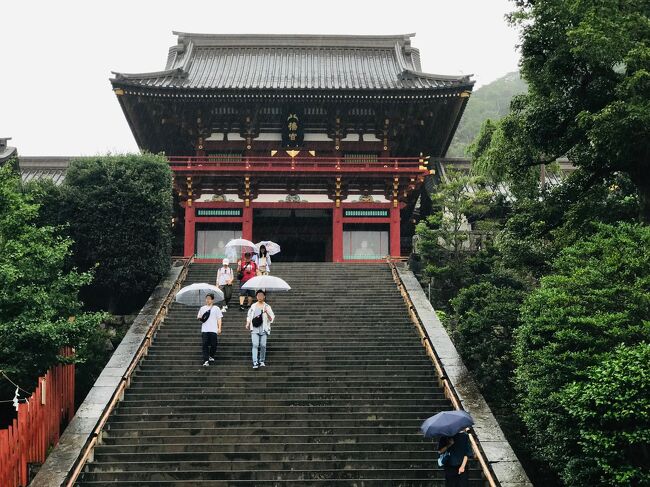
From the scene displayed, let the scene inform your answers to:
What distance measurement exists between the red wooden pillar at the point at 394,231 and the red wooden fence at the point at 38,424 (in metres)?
13.3

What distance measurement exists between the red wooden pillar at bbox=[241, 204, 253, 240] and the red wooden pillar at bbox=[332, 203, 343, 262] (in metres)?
2.95

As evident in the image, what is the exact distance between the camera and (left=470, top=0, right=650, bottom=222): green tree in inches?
460

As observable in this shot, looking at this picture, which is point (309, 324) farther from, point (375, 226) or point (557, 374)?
point (375, 226)

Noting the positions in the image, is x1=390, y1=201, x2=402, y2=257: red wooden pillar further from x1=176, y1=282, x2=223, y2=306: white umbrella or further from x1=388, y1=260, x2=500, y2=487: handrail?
x1=176, y1=282, x2=223, y2=306: white umbrella

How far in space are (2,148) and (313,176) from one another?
1247cm

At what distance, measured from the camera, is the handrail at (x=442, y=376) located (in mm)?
9453

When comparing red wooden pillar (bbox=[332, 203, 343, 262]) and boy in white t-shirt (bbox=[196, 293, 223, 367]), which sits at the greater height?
red wooden pillar (bbox=[332, 203, 343, 262])

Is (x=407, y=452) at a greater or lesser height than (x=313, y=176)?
lesser

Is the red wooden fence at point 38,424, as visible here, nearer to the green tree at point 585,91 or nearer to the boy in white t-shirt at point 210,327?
the boy in white t-shirt at point 210,327

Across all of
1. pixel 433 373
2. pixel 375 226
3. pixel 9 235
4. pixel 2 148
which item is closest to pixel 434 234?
pixel 375 226

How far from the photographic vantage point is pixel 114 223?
1684 centimetres

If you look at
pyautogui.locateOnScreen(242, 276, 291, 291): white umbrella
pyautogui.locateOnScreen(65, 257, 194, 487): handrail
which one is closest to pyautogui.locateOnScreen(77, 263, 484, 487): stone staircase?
pyautogui.locateOnScreen(65, 257, 194, 487): handrail

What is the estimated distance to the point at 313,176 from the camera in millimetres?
23156

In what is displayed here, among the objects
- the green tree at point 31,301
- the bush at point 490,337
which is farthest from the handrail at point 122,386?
the bush at point 490,337
